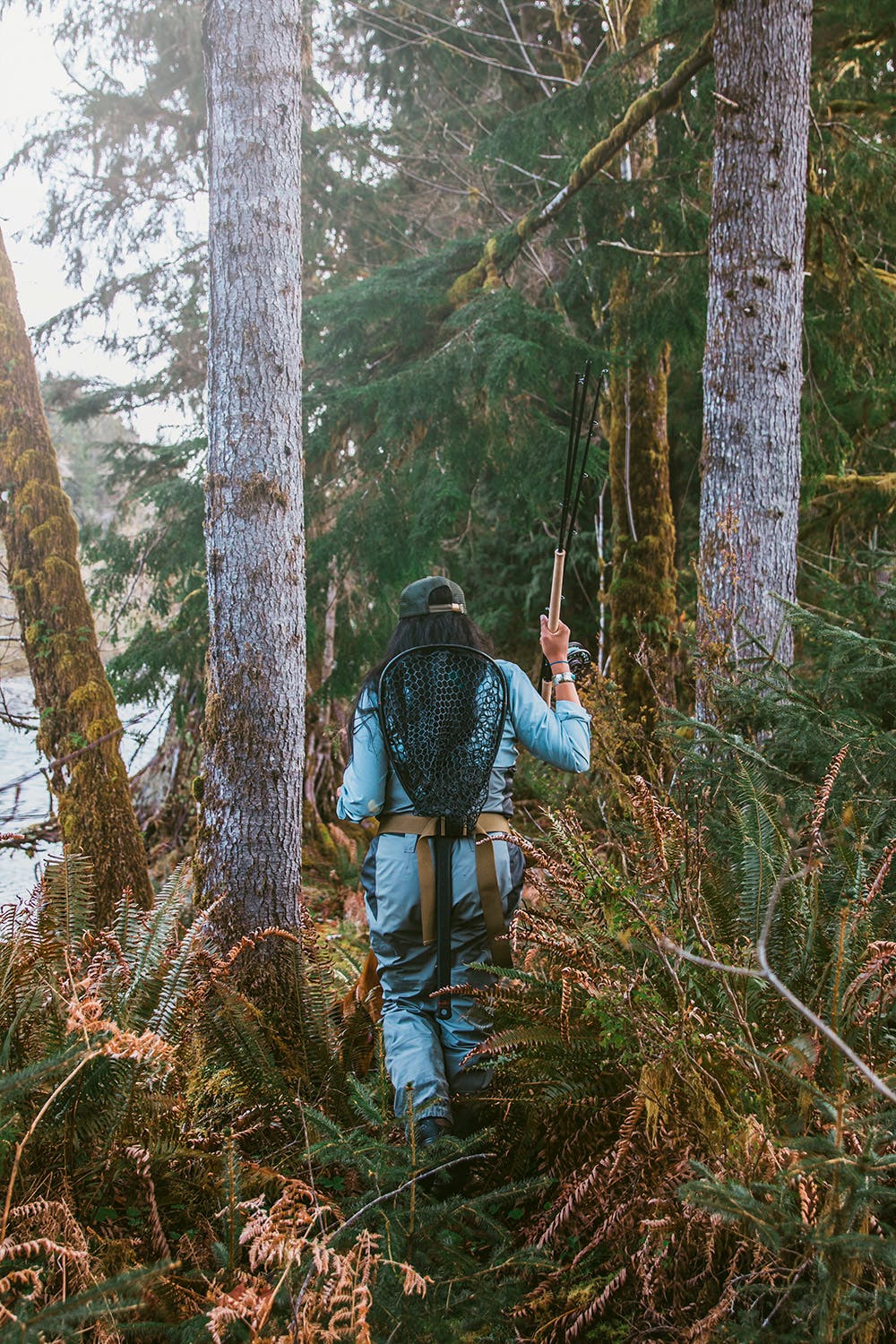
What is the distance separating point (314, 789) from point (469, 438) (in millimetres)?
4334

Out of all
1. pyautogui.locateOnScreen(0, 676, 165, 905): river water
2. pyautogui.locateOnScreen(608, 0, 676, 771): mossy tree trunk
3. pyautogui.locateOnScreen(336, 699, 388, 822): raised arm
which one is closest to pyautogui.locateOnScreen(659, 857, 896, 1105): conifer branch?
pyautogui.locateOnScreen(336, 699, 388, 822): raised arm

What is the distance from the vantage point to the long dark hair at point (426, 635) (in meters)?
3.14

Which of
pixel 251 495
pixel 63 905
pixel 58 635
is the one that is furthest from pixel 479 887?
pixel 58 635

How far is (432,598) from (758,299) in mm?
3137

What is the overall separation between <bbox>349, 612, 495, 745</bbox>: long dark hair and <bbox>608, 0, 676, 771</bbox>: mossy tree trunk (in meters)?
4.35

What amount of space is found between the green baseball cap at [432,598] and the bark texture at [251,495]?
85 centimetres

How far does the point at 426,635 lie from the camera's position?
124 inches

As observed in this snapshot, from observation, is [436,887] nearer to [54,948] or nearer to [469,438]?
[54,948]

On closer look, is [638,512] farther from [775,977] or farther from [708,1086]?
[775,977]

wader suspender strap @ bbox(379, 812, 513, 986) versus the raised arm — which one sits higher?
the raised arm

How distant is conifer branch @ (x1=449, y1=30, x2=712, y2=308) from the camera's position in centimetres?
598

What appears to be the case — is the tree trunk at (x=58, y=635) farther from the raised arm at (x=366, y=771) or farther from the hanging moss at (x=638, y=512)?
the hanging moss at (x=638, y=512)

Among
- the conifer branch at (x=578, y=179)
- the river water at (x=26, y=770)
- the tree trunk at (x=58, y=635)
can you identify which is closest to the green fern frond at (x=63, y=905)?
the tree trunk at (x=58, y=635)

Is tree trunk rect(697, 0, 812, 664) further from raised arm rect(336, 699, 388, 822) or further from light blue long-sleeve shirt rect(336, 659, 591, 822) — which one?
raised arm rect(336, 699, 388, 822)
